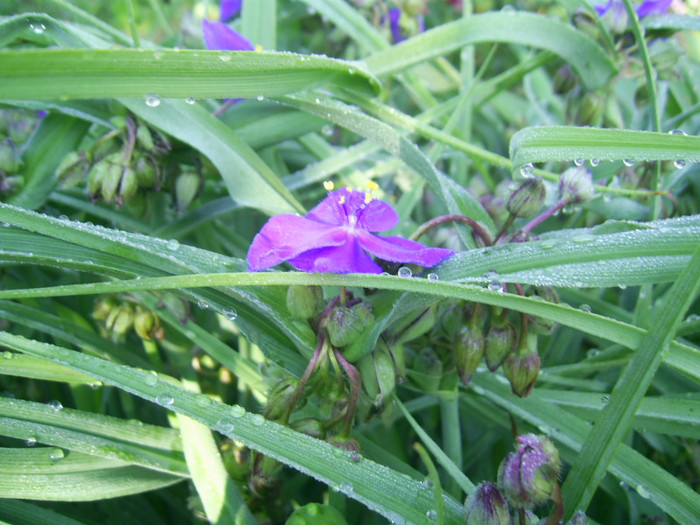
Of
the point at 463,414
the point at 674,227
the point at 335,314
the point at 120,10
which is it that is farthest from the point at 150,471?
the point at 120,10

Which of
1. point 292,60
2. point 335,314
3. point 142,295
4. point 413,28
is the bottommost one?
point 142,295

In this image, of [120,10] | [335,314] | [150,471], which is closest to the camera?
[335,314]

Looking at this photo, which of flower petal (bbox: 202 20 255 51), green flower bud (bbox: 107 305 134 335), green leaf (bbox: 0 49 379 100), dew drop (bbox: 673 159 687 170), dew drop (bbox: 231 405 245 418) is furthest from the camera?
flower petal (bbox: 202 20 255 51)

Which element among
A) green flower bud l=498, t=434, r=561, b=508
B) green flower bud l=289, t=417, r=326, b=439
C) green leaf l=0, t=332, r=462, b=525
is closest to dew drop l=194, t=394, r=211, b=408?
green leaf l=0, t=332, r=462, b=525

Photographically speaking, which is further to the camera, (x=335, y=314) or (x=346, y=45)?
(x=346, y=45)

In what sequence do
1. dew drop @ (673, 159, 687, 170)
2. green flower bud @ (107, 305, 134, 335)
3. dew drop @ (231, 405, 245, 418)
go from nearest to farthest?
dew drop @ (231, 405, 245, 418), dew drop @ (673, 159, 687, 170), green flower bud @ (107, 305, 134, 335)

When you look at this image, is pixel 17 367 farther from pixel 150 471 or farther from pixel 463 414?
pixel 463 414

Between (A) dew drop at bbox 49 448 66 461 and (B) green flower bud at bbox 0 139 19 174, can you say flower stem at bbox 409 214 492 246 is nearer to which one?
(A) dew drop at bbox 49 448 66 461
